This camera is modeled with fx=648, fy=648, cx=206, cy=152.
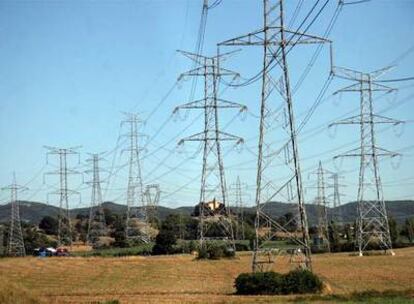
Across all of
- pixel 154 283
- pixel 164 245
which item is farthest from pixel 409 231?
pixel 154 283

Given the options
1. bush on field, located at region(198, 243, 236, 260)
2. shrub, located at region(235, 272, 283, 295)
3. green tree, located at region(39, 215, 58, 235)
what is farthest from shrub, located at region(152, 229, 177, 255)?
green tree, located at region(39, 215, 58, 235)

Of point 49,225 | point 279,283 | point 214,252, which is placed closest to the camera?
point 279,283

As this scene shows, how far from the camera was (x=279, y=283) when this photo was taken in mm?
34688

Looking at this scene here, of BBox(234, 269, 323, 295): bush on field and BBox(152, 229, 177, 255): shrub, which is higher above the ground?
BBox(152, 229, 177, 255): shrub

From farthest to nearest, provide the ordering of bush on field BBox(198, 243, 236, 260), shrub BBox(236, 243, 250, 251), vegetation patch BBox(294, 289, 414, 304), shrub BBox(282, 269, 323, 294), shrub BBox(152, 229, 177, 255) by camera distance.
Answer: shrub BBox(236, 243, 250, 251) < shrub BBox(152, 229, 177, 255) < bush on field BBox(198, 243, 236, 260) < shrub BBox(282, 269, 323, 294) < vegetation patch BBox(294, 289, 414, 304)

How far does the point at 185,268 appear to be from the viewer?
60.8m

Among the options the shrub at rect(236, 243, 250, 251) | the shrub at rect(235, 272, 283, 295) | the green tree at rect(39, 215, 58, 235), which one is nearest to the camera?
the shrub at rect(235, 272, 283, 295)

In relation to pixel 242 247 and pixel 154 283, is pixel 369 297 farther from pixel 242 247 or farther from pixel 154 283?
pixel 242 247

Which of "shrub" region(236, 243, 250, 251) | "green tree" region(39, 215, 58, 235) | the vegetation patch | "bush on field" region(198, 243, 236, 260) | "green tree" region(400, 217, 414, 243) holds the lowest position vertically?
the vegetation patch

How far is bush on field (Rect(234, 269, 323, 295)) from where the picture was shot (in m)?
34.5

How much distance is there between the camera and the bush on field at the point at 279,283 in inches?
1358

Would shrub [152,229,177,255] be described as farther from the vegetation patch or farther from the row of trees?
the vegetation patch

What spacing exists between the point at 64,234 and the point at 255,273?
417ft

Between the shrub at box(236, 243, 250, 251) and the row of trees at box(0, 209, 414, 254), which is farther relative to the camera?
the shrub at box(236, 243, 250, 251)
